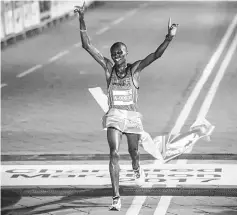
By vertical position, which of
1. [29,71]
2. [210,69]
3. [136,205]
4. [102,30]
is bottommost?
[102,30]

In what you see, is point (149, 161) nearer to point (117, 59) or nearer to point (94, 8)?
point (117, 59)

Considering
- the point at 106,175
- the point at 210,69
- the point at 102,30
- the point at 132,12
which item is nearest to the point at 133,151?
the point at 106,175

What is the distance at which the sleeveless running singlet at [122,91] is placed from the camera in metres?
9.49

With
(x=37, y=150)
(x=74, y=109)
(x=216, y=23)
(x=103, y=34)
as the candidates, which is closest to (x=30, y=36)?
Result: (x=103, y=34)

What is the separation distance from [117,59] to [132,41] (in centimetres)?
1823

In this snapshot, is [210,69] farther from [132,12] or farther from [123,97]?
[132,12]

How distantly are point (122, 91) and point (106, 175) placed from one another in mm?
2020

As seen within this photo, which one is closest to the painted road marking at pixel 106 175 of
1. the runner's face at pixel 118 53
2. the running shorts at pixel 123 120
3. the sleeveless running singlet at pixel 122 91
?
the running shorts at pixel 123 120

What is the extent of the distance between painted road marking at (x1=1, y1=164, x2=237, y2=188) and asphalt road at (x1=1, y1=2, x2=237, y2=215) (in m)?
0.60

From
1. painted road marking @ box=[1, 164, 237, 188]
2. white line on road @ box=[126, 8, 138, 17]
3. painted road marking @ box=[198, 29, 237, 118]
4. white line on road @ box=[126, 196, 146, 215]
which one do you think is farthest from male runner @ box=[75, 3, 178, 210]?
white line on road @ box=[126, 8, 138, 17]

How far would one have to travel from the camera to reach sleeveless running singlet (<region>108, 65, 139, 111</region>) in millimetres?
9492

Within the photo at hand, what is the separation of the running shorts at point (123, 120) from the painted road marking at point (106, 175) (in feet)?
3.89

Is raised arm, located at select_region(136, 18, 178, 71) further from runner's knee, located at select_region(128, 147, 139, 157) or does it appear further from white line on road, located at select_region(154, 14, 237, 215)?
white line on road, located at select_region(154, 14, 237, 215)

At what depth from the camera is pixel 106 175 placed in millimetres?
11086
